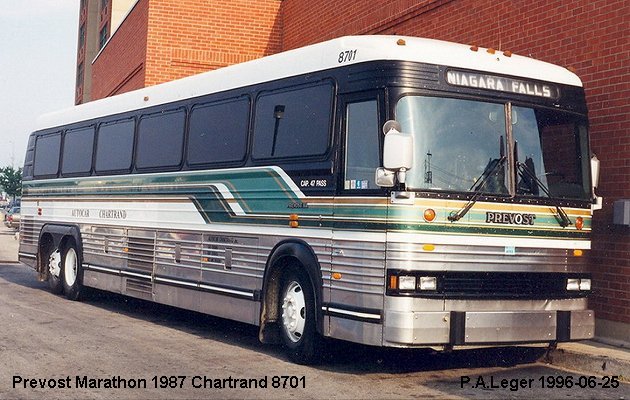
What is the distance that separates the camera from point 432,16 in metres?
14.3

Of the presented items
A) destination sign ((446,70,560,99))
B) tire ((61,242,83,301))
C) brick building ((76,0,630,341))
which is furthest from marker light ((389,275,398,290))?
tire ((61,242,83,301))

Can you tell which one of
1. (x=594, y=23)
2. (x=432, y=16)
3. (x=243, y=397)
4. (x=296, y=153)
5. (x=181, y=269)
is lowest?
(x=243, y=397)

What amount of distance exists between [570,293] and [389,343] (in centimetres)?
226

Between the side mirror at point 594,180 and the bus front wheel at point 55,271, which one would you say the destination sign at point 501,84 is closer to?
the side mirror at point 594,180

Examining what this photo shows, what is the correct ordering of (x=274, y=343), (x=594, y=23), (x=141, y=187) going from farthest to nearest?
(x=141, y=187) → (x=594, y=23) → (x=274, y=343)

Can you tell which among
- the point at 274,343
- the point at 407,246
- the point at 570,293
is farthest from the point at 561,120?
the point at 274,343

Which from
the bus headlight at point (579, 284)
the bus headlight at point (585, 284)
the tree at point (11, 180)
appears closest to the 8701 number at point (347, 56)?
the bus headlight at point (579, 284)

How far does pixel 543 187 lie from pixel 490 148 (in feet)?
2.62

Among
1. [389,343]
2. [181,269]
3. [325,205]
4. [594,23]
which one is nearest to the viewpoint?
[389,343]

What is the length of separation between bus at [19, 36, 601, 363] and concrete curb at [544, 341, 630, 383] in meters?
0.43

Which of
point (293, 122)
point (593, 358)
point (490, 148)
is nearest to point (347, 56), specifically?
point (293, 122)

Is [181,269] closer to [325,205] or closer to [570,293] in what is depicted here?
[325,205]

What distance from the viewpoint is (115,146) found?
47.3 feet

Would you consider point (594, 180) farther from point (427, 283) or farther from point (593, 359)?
point (427, 283)
